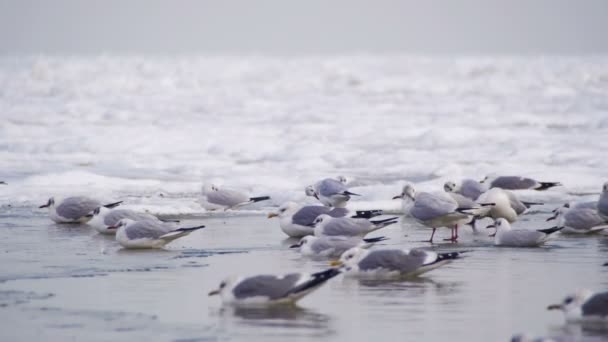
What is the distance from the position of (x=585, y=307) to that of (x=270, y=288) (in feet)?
5.84

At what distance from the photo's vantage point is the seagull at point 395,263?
25.6ft

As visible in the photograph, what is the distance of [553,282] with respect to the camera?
7750 millimetres

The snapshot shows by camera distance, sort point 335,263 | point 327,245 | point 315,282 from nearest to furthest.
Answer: point 315,282 < point 335,263 < point 327,245

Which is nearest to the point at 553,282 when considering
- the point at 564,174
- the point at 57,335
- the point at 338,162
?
the point at 57,335

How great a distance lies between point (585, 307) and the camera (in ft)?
20.6

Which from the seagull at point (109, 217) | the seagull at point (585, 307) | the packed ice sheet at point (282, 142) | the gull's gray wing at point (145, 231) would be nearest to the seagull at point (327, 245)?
the gull's gray wing at point (145, 231)

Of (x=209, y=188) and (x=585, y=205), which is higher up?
(x=209, y=188)

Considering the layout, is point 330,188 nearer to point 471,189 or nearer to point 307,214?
point 471,189

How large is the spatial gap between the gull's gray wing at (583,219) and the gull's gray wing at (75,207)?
4374mm

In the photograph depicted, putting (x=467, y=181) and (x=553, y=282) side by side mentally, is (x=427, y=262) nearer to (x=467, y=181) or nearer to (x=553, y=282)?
(x=553, y=282)

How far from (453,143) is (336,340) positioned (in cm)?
1447

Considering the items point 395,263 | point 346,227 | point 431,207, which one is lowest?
point 395,263

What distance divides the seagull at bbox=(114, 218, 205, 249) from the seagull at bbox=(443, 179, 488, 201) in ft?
11.7

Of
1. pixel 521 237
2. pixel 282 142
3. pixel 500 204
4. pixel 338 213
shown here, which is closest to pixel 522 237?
pixel 521 237
